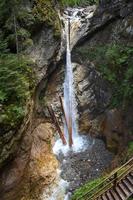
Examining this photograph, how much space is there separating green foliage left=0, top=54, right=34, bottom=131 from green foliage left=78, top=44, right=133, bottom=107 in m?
5.92

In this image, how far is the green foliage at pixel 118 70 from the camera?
706 inches

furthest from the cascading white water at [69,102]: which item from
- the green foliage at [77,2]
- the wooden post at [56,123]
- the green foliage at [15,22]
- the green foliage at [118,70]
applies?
the green foliage at [15,22]

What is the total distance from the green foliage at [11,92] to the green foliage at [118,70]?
5917 millimetres

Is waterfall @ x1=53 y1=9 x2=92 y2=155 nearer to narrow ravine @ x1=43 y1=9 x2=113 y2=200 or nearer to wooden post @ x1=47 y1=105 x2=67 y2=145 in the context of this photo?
narrow ravine @ x1=43 y1=9 x2=113 y2=200

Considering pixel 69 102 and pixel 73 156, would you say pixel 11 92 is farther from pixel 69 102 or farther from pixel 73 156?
pixel 69 102

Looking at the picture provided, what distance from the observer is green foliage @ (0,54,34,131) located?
1352 centimetres

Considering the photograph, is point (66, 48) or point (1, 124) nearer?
point (1, 124)

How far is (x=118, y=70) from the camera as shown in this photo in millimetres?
19547

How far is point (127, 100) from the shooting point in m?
18.2

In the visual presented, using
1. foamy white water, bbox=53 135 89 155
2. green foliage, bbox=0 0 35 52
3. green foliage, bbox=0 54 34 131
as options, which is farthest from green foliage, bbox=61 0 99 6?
green foliage, bbox=0 54 34 131

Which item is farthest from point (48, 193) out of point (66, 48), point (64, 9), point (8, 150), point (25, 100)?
point (64, 9)

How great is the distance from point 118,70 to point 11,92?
26.2ft

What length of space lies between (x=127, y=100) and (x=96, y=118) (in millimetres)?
3280

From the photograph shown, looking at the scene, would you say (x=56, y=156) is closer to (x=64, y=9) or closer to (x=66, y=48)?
(x=66, y=48)
